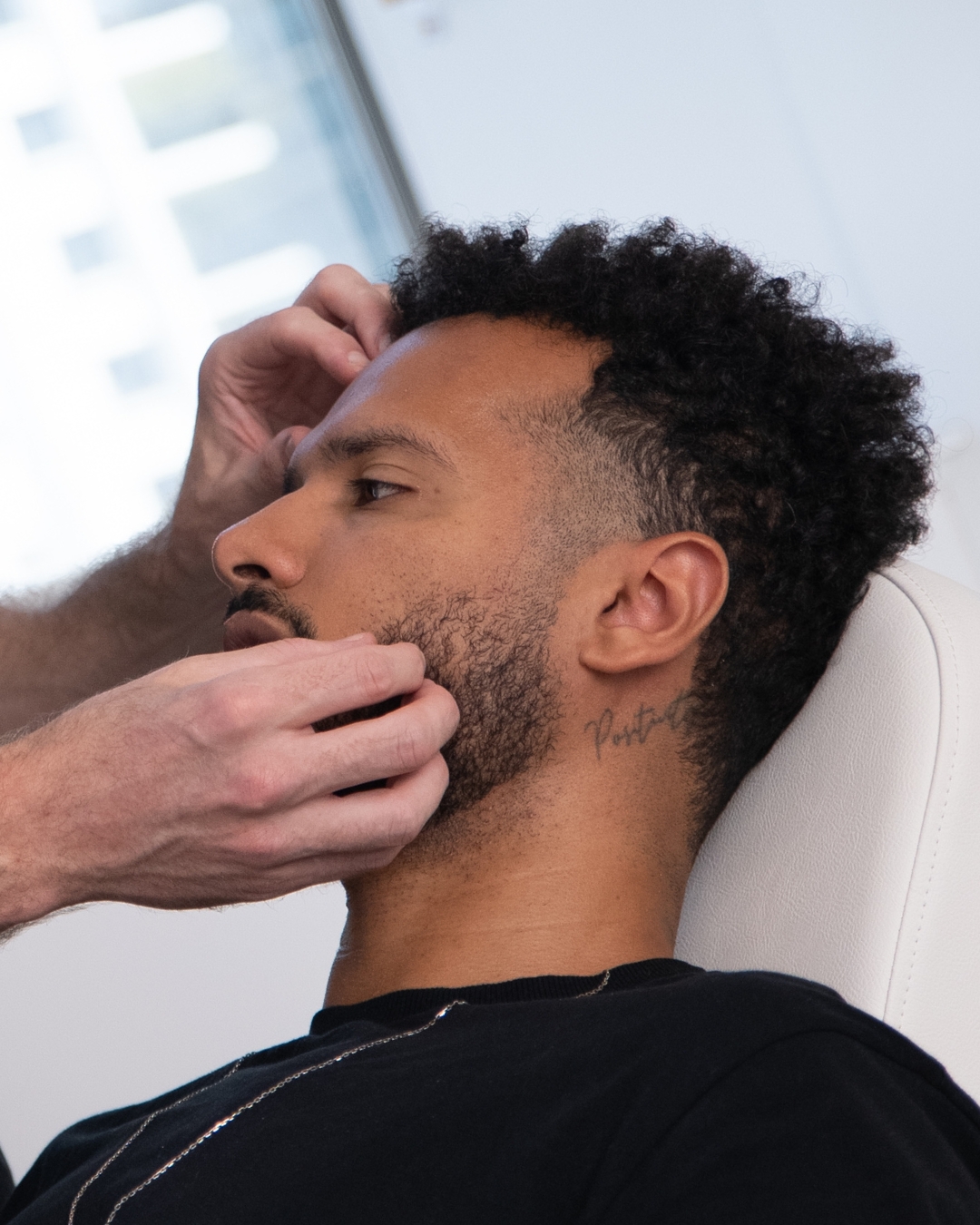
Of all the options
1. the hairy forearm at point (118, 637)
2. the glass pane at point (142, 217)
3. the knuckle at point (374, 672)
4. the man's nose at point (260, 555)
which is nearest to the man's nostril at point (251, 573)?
the man's nose at point (260, 555)

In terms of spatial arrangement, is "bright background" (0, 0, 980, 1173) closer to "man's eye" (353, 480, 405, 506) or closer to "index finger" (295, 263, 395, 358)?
"index finger" (295, 263, 395, 358)

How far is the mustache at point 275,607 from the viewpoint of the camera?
1.24m

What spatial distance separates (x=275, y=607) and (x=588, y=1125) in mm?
611

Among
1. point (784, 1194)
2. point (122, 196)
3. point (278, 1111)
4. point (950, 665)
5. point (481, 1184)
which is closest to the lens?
point (784, 1194)

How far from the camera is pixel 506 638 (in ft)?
4.00

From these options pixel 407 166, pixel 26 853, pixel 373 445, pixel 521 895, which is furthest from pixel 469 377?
pixel 407 166

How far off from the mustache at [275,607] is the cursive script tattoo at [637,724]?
303 mm

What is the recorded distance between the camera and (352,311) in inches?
62.9

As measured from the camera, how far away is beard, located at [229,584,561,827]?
120cm

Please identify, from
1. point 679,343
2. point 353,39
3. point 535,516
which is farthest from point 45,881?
point 353,39

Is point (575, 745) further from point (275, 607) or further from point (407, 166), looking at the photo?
point (407, 166)

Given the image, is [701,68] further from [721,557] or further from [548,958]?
[548,958]

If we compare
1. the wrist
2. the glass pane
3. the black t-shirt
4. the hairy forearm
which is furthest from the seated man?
the glass pane

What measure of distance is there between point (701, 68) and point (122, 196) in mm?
1743
